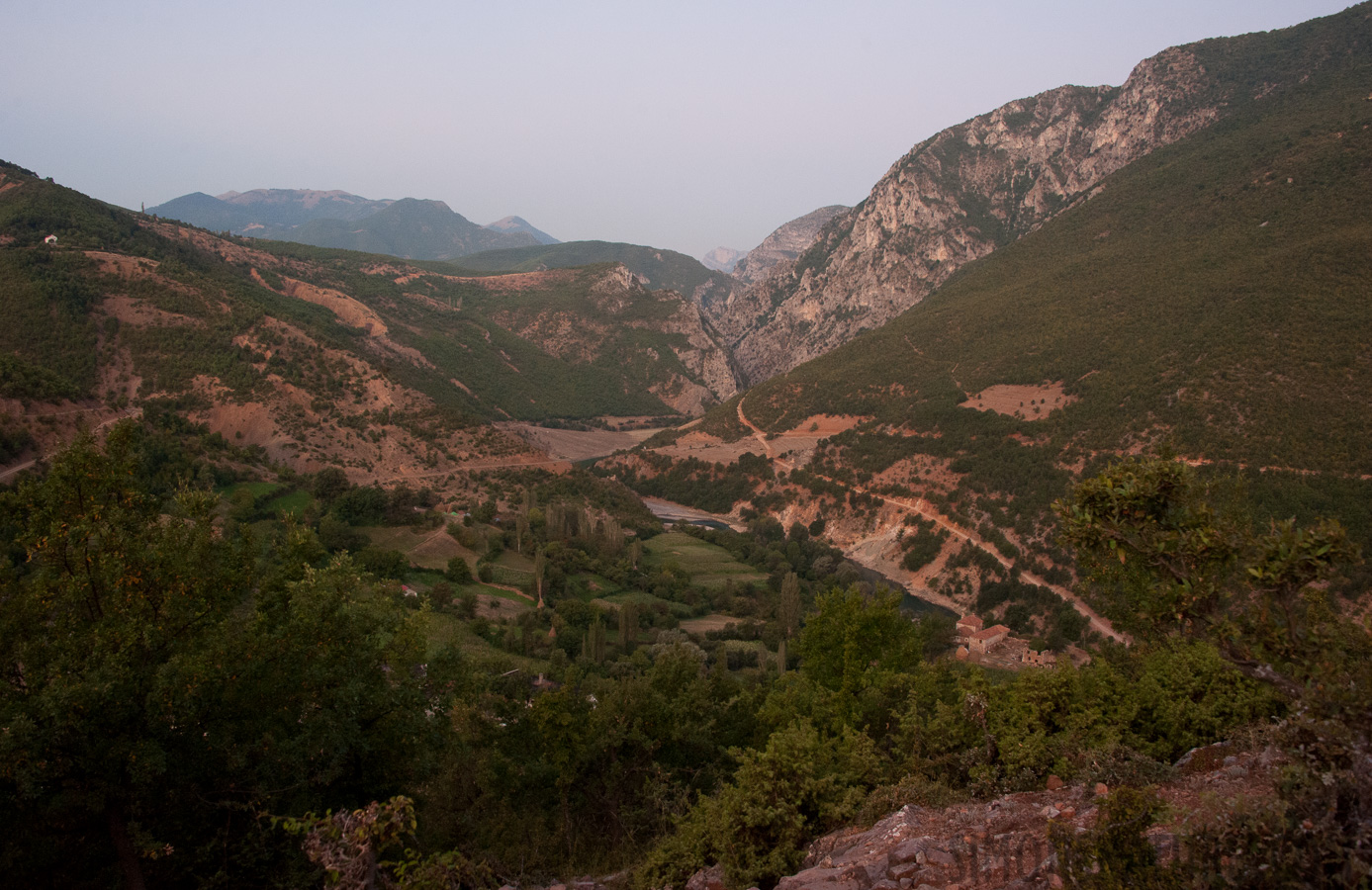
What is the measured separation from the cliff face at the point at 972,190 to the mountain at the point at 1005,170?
Result: 27 centimetres

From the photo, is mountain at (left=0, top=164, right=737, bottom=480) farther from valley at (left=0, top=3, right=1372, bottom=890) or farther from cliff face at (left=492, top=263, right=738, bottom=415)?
cliff face at (left=492, top=263, right=738, bottom=415)

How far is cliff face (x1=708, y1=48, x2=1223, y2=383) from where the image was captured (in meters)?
117

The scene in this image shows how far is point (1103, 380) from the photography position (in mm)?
61156

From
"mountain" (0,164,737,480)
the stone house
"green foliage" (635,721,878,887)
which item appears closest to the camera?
"green foliage" (635,721,878,887)

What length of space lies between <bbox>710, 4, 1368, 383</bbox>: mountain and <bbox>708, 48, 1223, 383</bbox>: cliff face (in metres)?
0.27

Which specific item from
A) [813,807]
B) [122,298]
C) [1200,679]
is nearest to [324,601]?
[813,807]

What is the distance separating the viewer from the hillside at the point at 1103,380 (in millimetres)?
47219

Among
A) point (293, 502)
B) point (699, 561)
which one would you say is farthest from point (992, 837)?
point (699, 561)

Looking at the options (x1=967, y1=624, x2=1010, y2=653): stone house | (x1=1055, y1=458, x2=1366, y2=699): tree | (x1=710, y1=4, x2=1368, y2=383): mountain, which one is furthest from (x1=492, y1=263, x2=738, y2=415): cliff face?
(x1=1055, y1=458, x2=1366, y2=699): tree

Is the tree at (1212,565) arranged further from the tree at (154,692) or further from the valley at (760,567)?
the tree at (154,692)

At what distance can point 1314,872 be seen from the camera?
5.32 metres

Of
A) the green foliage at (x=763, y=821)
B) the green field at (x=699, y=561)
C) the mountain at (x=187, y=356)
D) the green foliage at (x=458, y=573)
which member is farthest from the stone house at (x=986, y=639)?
the mountain at (x=187, y=356)

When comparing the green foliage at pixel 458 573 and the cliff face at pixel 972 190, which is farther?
the cliff face at pixel 972 190

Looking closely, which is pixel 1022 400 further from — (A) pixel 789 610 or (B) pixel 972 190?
(B) pixel 972 190
